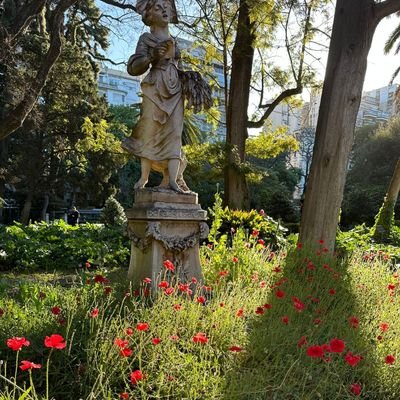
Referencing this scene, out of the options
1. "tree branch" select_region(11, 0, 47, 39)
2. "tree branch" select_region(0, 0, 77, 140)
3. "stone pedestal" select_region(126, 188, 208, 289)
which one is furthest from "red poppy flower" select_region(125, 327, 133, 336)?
"tree branch" select_region(11, 0, 47, 39)

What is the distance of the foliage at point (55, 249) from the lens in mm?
8227

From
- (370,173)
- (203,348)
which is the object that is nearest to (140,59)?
(203,348)

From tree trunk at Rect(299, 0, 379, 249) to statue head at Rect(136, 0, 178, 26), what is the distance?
3.21 metres

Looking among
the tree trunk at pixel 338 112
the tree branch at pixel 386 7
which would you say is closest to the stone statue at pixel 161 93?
the tree trunk at pixel 338 112

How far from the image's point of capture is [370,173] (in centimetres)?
3244

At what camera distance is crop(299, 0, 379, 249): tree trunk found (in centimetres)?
657

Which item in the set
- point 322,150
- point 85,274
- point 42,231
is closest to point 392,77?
point 322,150

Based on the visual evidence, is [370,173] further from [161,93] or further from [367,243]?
[161,93]

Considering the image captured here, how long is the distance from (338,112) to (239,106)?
6.27m

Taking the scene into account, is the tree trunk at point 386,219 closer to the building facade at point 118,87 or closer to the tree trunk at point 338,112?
the tree trunk at point 338,112

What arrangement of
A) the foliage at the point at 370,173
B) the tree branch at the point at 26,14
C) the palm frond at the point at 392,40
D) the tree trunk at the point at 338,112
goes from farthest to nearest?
the foliage at the point at 370,173 < the palm frond at the point at 392,40 < the tree branch at the point at 26,14 < the tree trunk at the point at 338,112

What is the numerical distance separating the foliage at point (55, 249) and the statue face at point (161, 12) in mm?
4219

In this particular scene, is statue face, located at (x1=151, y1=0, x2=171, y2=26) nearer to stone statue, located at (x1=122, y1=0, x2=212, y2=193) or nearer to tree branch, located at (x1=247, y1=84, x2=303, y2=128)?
stone statue, located at (x1=122, y1=0, x2=212, y2=193)

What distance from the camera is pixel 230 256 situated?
5.47 meters
